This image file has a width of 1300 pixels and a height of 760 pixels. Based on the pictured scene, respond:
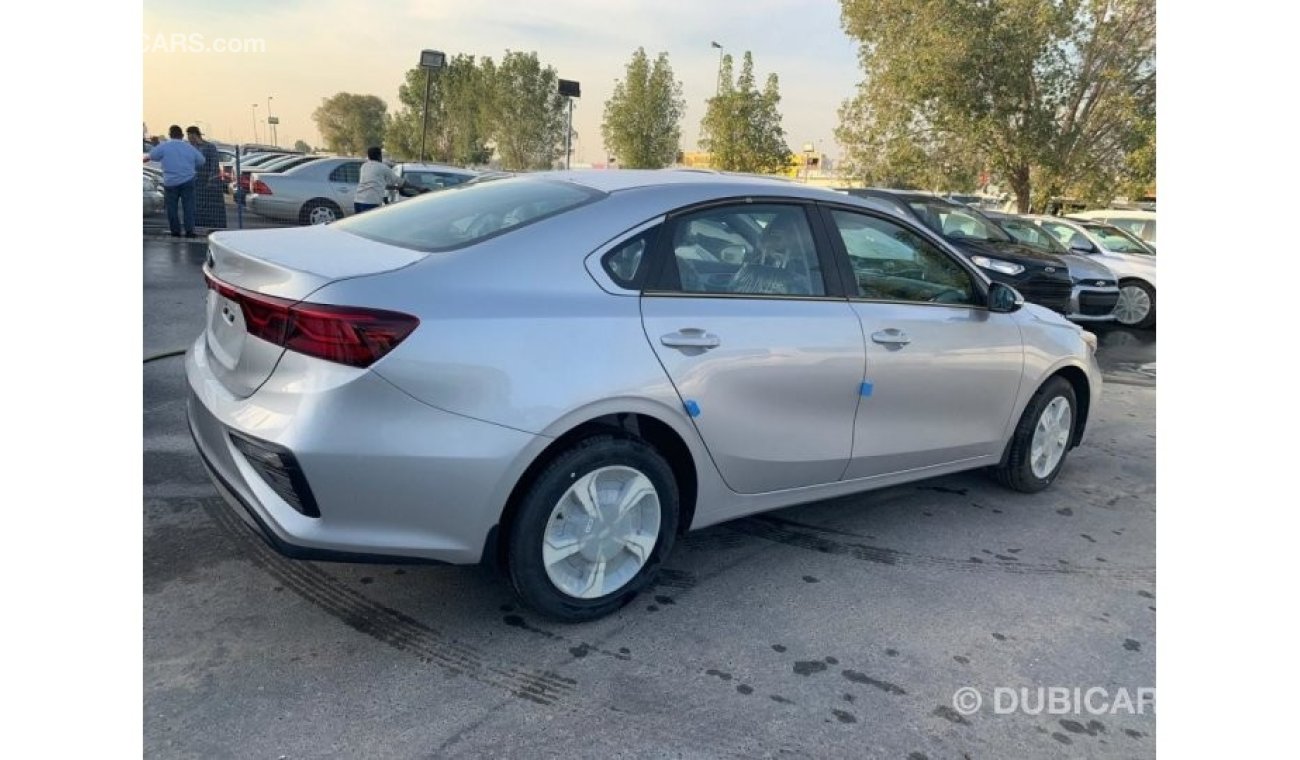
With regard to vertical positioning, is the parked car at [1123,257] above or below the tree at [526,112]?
below

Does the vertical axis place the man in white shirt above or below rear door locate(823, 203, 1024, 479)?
above

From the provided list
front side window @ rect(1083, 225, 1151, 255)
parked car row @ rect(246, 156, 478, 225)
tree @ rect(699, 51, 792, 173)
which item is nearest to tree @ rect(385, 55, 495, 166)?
tree @ rect(699, 51, 792, 173)

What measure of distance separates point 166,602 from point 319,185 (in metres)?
14.3

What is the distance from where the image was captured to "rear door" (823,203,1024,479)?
12.2 feet

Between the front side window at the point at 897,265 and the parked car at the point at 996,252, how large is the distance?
19.8 ft

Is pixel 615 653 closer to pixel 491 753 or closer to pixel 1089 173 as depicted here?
pixel 491 753

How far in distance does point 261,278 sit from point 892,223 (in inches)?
105

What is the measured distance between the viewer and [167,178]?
41.1 feet

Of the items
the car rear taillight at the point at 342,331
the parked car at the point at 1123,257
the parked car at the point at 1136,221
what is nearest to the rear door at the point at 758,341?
the car rear taillight at the point at 342,331

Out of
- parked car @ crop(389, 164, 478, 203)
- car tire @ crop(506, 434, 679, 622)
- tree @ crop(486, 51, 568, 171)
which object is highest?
tree @ crop(486, 51, 568, 171)

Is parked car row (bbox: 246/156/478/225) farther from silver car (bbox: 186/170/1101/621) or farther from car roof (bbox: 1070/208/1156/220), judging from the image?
silver car (bbox: 186/170/1101/621)

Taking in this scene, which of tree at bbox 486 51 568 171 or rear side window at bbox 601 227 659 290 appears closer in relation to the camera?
rear side window at bbox 601 227 659 290

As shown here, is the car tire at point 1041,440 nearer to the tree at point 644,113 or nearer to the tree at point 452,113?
the tree at point 644,113

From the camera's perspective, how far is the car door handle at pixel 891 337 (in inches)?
145
